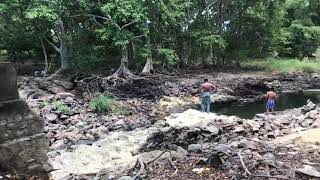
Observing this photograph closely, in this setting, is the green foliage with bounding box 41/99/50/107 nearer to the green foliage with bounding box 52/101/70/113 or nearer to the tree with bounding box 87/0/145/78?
the green foliage with bounding box 52/101/70/113

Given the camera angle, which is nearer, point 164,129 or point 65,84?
point 164,129

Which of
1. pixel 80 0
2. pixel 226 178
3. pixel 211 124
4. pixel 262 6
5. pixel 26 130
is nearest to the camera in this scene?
pixel 26 130

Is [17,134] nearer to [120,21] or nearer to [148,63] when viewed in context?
[120,21]

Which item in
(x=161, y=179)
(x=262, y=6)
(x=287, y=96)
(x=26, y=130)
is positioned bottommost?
(x=287, y=96)

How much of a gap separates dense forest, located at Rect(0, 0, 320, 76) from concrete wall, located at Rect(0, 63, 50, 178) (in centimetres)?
1914

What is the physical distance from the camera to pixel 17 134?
20.2ft

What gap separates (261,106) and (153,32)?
10.8 metres

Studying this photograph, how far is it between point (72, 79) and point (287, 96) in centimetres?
1291

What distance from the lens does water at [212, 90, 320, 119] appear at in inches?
873

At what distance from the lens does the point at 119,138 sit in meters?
14.6

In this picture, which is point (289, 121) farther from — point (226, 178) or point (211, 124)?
point (226, 178)

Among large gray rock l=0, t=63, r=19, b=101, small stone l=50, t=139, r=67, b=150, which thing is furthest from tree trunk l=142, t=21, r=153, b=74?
large gray rock l=0, t=63, r=19, b=101

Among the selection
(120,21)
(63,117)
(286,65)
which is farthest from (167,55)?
(63,117)

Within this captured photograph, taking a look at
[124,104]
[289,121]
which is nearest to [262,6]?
[124,104]
